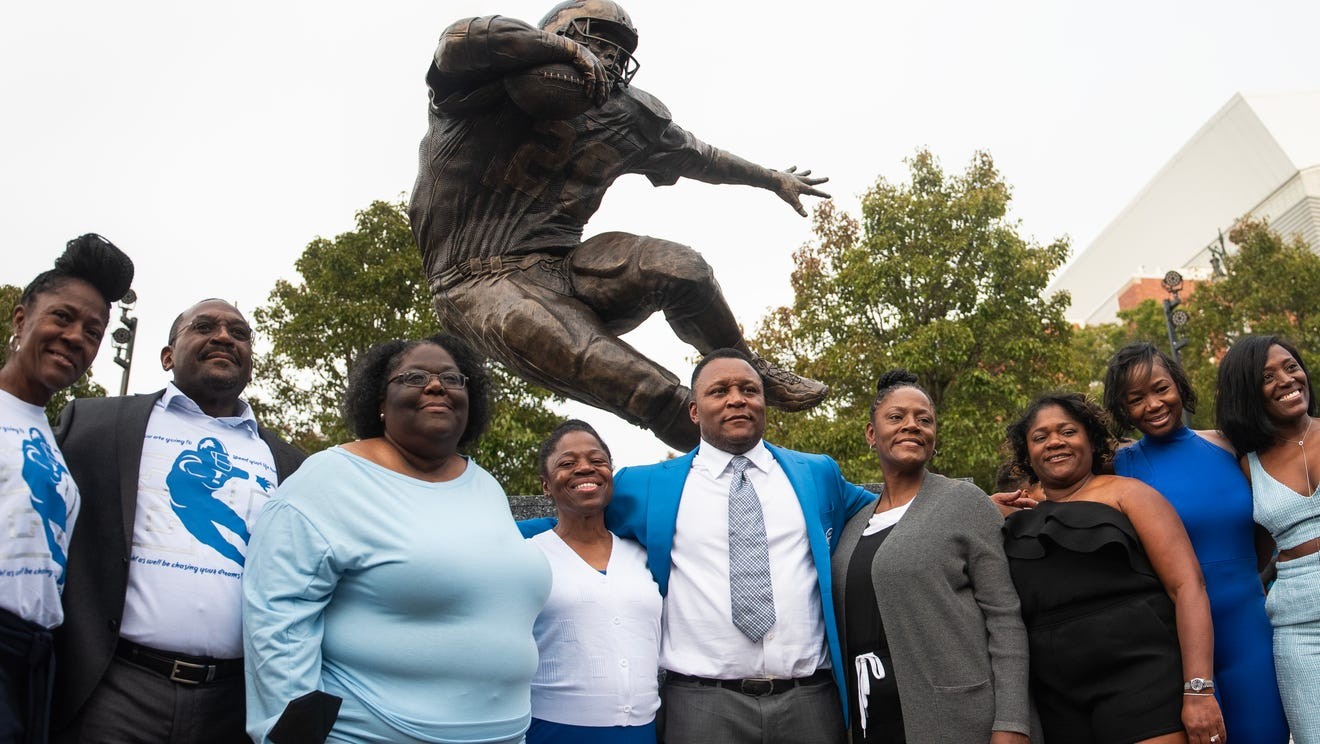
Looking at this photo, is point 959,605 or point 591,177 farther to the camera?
point 591,177

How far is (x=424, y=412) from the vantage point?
8.69ft

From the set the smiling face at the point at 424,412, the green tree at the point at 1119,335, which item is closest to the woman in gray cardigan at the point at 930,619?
the smiling face at the point at 424,412

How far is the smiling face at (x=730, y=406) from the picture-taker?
329 centimetres

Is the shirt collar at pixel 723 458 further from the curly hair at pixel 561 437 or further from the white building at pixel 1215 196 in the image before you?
the white building at pixel 1215 196

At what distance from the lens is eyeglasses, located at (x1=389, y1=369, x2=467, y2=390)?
2.70 meters

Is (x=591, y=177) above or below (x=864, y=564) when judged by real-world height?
above

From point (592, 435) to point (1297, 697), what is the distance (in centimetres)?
230

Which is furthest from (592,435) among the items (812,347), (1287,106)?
(1287,106)

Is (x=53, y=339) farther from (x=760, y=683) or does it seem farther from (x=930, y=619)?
(x=930, y=619)

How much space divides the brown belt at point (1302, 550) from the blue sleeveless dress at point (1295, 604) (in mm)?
13

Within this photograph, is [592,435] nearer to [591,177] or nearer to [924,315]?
[591,177]

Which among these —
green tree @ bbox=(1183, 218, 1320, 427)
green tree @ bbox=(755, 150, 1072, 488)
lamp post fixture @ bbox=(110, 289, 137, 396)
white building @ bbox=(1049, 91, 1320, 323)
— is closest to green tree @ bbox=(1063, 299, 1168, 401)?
green tree @ bbox=(1183, 218, 1320, 427)

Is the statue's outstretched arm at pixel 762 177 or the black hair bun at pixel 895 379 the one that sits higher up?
the statue's outstretched arm at pixel 762 177

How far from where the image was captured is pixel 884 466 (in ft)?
10.6
